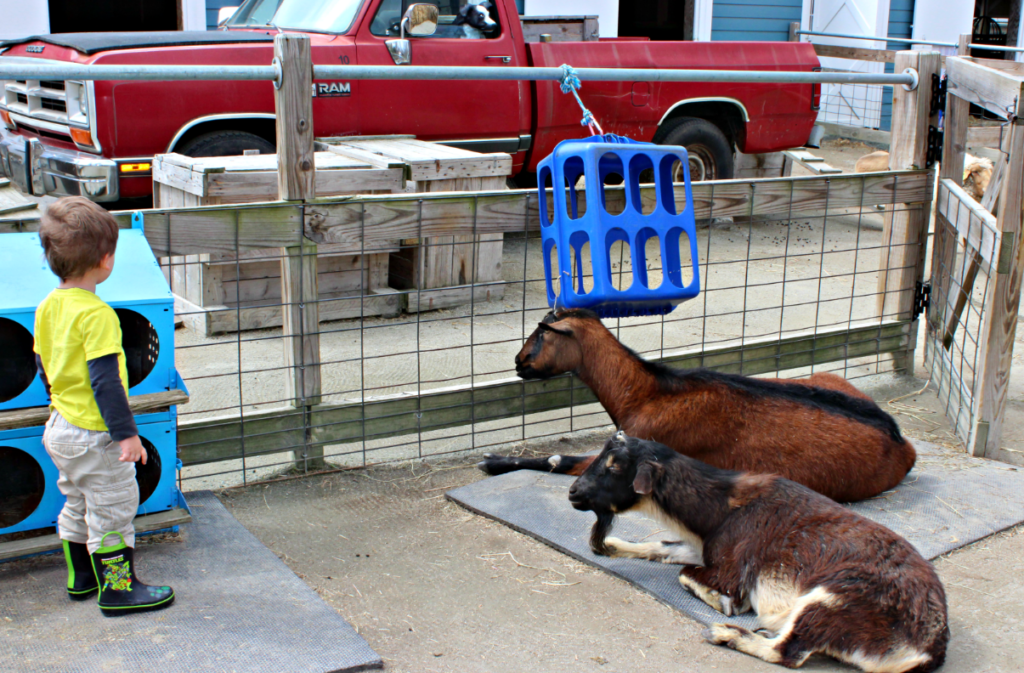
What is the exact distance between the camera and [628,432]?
13.5ft

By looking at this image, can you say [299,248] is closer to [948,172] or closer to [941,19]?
[948,172]

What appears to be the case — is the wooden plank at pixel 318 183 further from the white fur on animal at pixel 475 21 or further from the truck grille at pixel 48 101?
the white fur on animal at pixel 475 21

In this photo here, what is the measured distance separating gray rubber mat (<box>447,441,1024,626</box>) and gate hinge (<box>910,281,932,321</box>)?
1.62 metres

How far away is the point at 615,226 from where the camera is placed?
4.03 m

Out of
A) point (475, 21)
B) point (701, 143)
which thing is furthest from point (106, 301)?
point (701, 143)

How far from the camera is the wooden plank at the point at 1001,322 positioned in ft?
15.1

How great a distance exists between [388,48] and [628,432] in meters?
5.12

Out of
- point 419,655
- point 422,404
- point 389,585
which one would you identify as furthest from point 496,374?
point 419,655

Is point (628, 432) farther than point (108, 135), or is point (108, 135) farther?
point (108, 135)

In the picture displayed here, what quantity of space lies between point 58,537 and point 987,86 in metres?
4.78

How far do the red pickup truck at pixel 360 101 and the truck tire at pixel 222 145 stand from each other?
0.01m

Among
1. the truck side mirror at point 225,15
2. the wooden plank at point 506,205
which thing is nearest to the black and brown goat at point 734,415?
the wooden plank at point 506,205

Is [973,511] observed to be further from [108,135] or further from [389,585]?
[108,135]

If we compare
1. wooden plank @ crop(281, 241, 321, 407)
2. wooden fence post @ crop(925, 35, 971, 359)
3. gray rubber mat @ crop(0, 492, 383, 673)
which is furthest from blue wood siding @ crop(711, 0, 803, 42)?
gray rubber mat @ crop(0, 492, 383, 673)
